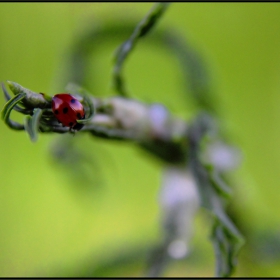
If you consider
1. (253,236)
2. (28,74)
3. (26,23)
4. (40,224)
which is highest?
(26,23)

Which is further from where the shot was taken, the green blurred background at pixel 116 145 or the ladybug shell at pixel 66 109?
the green blurred background at pixel 116 145

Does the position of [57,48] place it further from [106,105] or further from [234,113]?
[106,105]

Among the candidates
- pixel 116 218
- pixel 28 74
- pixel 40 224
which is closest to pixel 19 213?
pixel 40 224

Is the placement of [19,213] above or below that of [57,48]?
below

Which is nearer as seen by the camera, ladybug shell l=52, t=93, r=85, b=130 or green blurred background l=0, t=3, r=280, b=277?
ladybug shell l=52, t=93, r=85, b=130

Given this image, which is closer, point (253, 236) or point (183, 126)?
point (183, 126)

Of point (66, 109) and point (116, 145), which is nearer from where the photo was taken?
point (66, 109)

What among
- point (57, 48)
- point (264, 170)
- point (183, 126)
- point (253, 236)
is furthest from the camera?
point (57, 48)

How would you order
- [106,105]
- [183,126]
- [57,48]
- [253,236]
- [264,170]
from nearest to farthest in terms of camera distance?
[106,105], [183,126], [253,236], [264,170], [57,48]
